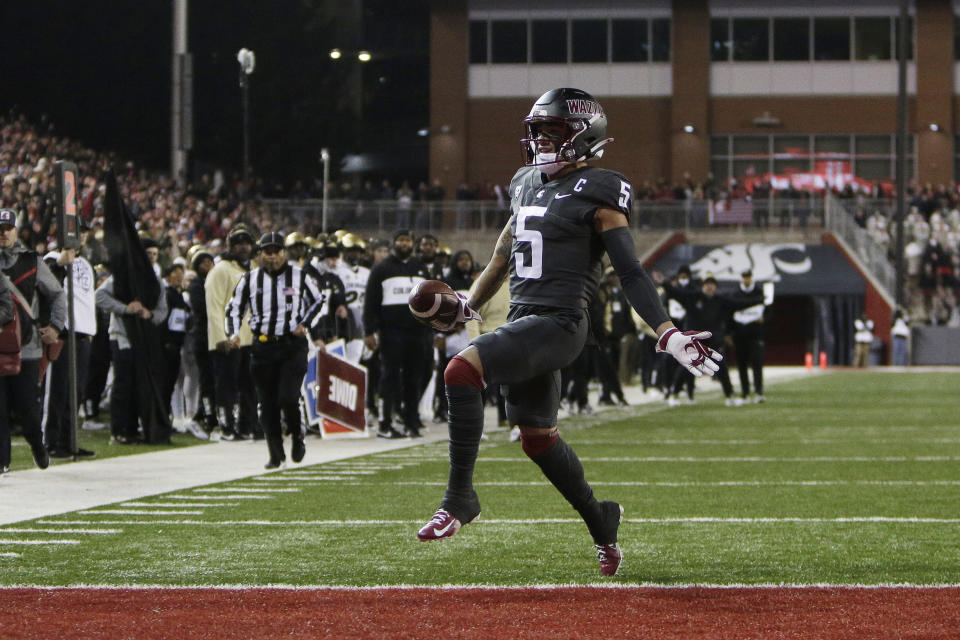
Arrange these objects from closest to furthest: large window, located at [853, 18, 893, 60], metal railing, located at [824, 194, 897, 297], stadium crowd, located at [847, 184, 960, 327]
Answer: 1. stadium crowd, located at [847, 184, 960, 327]
2. metal railing, located at [824, 194, 897, 297]
3. large window, located at [853, 18, 893, 60]

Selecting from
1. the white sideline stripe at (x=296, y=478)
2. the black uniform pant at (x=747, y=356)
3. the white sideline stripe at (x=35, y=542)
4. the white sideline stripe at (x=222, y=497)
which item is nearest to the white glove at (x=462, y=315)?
the white sideline stripe at (x=35, y=542)

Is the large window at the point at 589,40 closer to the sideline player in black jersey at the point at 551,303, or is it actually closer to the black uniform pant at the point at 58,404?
the black uniform pant at the point at 58,404

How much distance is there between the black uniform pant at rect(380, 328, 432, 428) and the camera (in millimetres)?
14266

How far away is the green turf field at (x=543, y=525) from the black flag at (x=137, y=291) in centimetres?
238

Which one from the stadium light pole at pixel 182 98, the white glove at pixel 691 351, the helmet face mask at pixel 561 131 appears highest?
the stadium light pole at pixel 182 98

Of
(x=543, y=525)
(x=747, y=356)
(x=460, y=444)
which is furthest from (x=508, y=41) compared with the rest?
(x=460, y=444)

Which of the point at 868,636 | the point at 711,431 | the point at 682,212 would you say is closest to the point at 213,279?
the point at 711,431

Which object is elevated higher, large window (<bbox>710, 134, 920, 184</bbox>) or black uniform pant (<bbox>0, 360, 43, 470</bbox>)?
large window (<bbox>710, 134, 920, 184</bbox>)

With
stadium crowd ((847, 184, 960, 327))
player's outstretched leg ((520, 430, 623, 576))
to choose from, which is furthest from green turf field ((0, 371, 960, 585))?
stadium crowd ((847, 184, 960, 327))

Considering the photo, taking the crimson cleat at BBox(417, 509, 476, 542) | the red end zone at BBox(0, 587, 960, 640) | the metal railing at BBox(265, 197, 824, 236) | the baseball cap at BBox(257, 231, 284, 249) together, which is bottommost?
the red end zone at BBox(0, 587, 960, 640)

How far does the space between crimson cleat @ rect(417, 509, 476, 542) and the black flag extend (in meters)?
7.93

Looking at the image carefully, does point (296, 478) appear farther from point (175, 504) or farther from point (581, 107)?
point (581, 107)

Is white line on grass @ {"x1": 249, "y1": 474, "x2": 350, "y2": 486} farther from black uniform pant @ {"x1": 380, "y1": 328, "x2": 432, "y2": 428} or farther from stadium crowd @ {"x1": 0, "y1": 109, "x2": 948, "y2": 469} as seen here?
black uniform pant @ {"x1": 380, "y1": 328, "x2": 432, "y2": 428}

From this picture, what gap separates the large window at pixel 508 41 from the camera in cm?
4684
